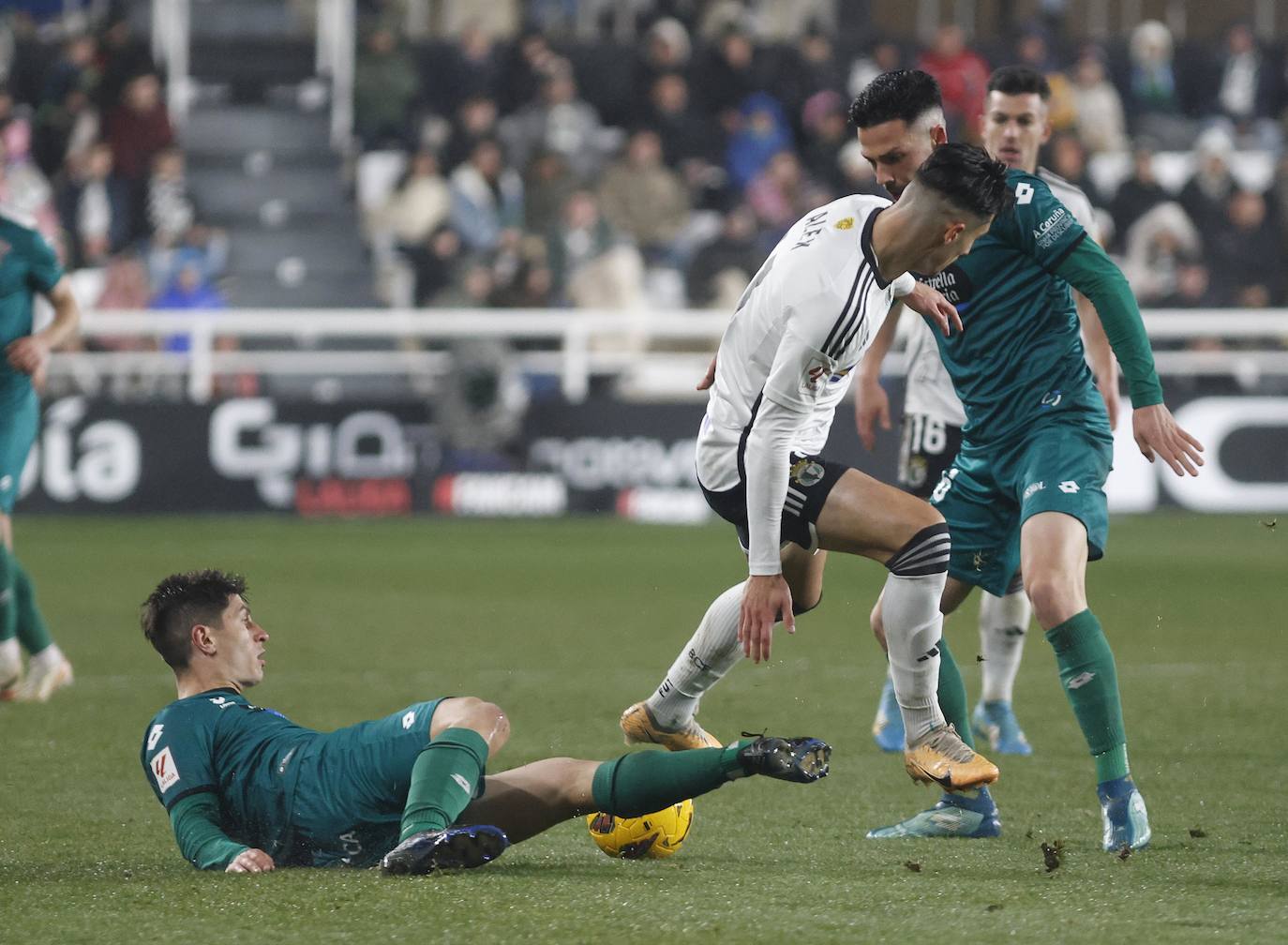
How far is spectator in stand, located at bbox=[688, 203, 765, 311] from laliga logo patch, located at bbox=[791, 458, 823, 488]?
38.5 feet

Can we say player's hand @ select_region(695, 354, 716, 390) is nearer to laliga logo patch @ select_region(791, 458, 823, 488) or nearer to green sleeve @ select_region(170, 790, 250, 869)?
laliga logo patch @ select_region(791, 458, 823, 488)

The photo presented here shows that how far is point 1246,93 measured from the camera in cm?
1945

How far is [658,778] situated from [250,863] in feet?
3.04

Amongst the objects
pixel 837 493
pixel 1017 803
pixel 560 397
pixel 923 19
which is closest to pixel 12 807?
pixel 837 493

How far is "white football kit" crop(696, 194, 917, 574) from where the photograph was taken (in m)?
4.68

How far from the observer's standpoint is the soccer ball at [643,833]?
4809mm

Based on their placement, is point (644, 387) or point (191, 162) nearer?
point (644, 387)

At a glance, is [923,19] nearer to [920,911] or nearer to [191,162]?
[191,162]

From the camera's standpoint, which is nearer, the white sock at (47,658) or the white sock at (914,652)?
the white sock at (914,652)

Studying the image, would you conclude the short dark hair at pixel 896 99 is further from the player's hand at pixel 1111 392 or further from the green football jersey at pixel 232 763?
the green football jersey at pixel 232 763

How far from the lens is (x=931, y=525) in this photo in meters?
4.95

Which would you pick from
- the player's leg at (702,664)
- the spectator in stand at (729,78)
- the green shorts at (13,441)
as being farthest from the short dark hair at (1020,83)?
the spectator in stand at (729,78)

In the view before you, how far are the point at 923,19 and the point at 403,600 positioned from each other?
12835mm

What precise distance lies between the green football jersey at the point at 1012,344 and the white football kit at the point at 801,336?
67cm
